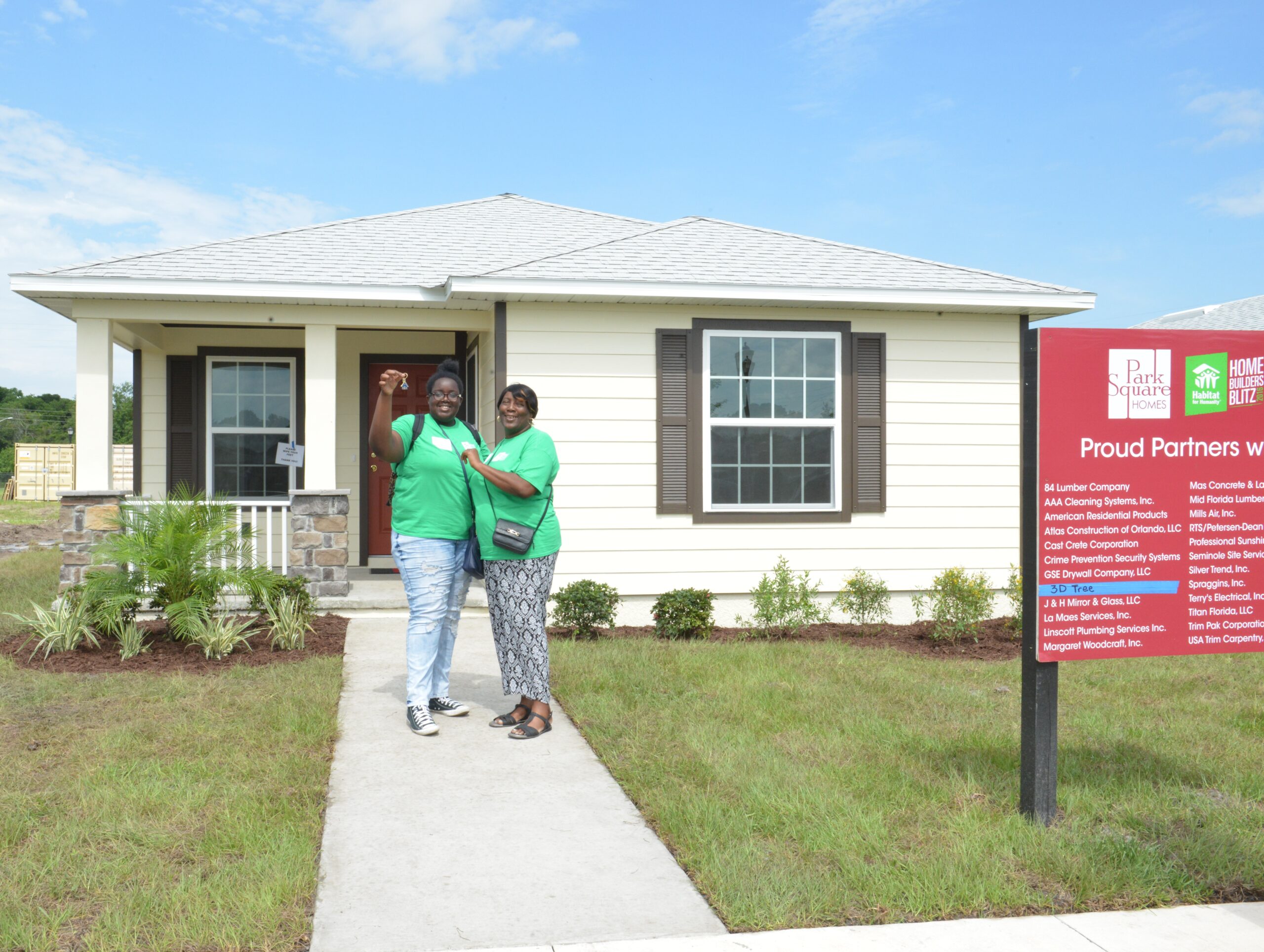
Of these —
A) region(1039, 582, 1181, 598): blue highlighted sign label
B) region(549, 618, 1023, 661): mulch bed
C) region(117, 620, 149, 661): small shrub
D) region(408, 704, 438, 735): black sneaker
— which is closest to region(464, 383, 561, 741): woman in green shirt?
region(408, 704, 438, 735): black sneaker

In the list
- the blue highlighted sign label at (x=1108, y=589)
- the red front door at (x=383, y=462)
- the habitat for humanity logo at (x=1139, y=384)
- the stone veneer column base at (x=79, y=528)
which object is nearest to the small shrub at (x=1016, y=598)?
the blue highlighted sign label at (x=1108, y=589)

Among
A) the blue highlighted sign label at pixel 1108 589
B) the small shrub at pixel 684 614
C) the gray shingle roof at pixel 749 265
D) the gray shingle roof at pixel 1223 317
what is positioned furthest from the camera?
the gray shingle roof at pixel 1223 317

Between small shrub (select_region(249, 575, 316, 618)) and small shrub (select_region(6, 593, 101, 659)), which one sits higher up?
small shrub (select_region(249, 575, 316, 618))

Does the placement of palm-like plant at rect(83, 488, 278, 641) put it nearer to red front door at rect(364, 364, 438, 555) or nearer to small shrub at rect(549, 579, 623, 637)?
small shrub at rect(549, 579, 623, 637)

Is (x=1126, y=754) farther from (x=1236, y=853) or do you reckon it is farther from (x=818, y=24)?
(x=818, y=24)

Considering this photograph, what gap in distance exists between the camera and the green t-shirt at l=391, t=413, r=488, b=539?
4887 millimetres

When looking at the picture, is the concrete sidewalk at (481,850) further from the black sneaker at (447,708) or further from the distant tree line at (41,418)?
the distant tree line at (41,418)

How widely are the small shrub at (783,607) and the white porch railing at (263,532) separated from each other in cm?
390

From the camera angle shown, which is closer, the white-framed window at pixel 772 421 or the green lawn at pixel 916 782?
the green lawn at pixel 916 782

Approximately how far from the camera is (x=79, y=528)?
8.59 m

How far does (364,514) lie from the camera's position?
36.3ft

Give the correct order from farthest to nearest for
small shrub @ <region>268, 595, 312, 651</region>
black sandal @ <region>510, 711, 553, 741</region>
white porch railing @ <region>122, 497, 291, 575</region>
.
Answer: white porch railing @ <region>122, 497, 291, 575</region> → small shrub @ <region>268, 595, 312, 651</region> → black sandal @ <region>510, 711, 553, 741</region>

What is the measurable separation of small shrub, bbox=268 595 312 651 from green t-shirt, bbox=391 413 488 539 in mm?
2538

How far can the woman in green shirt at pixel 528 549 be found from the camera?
4.76 metres
